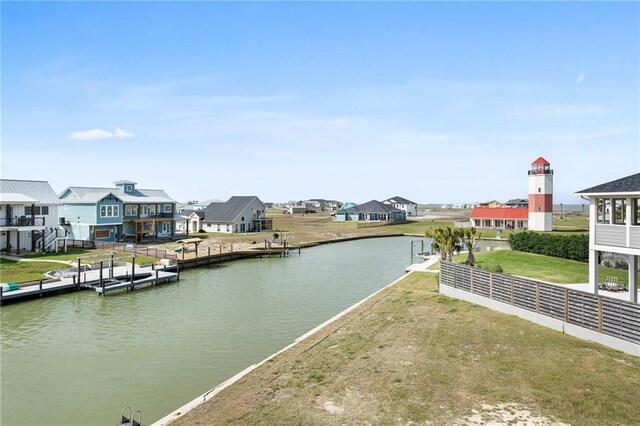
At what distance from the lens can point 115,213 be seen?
177 ft

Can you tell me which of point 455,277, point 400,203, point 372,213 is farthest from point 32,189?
point 400,203

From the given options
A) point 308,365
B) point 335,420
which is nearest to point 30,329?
point 308,365

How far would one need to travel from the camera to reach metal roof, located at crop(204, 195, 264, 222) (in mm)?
76875

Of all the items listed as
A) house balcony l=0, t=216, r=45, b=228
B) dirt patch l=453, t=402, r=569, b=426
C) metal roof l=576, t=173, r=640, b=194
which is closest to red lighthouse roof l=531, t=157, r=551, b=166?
metal roof l=576, t=173, r=640, b=194

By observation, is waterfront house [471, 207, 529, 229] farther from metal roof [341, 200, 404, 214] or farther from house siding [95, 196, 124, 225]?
house siding [95, 196, 124, 225]

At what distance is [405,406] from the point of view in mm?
10914

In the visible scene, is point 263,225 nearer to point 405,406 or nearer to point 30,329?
point 30,329

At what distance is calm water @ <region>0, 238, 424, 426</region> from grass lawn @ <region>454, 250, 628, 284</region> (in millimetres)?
8350

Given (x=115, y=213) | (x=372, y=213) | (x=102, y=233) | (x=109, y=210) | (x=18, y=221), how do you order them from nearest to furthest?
(x=18, y=221)
(x=109, y=210)
(x=102, y=233)
(x=115, y=213)
(x=372, y=213)

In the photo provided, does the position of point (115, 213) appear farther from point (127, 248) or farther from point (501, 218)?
point (501, 218)

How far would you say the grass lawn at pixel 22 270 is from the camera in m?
30.7

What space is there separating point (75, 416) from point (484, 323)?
14796 mm

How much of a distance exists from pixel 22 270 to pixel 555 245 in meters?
42.9

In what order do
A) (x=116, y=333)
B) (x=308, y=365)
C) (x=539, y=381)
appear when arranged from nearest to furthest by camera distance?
(x=539, y=381), (x=308, y=365), (x=116, y=333)
